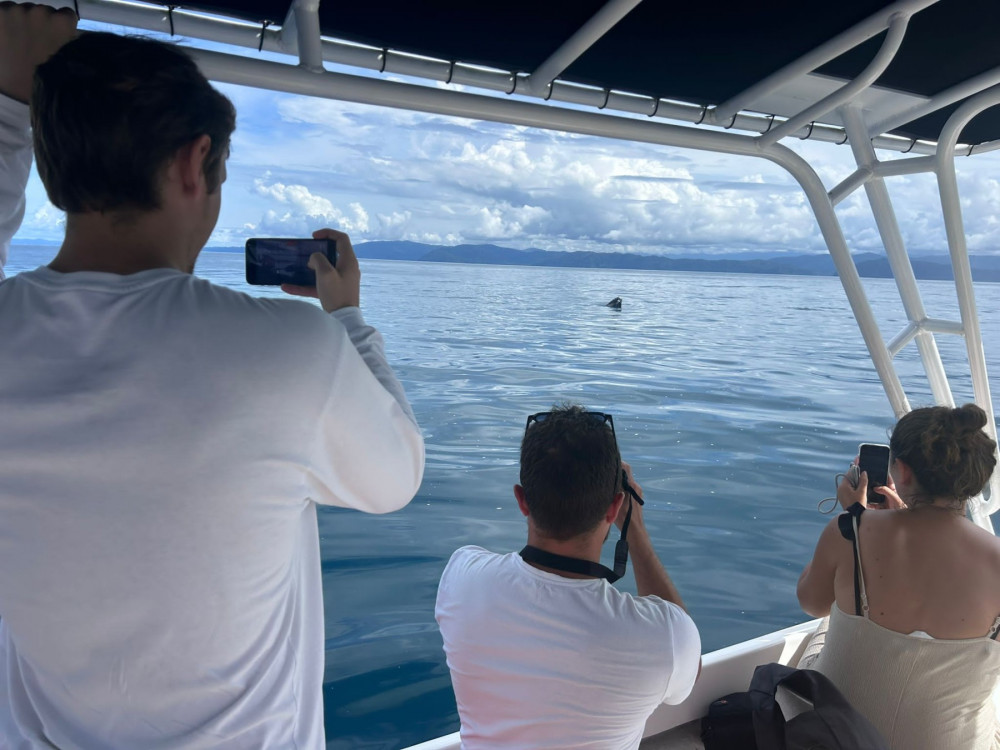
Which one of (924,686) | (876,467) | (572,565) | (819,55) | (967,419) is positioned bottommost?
(924,686)

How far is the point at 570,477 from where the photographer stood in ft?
3.66

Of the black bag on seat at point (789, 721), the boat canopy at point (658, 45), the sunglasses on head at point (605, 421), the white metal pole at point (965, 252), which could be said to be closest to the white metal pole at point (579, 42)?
the boat canopy at point (658, 45)

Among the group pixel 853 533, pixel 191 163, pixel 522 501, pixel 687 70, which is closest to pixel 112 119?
pixel 191 163

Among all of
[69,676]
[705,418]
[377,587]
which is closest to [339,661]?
[377,587]

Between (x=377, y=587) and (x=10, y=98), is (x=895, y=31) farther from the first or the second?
(x=377, y=587)

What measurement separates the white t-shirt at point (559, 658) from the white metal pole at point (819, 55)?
1.09m

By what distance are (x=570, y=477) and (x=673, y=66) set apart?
0.95m

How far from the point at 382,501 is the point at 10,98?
54cm

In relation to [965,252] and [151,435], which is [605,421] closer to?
[151,435]

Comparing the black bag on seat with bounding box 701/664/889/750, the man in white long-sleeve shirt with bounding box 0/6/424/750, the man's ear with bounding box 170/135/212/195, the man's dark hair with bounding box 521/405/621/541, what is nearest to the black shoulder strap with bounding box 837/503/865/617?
the black bag on seat with bounding box 701/664/889/750

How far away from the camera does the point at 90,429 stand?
1.88 ft

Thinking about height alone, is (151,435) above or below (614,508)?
above

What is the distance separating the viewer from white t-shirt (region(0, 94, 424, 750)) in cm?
58

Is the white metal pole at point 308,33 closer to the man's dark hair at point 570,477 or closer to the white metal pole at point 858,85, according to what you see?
the man's dark hair at point 570,477
